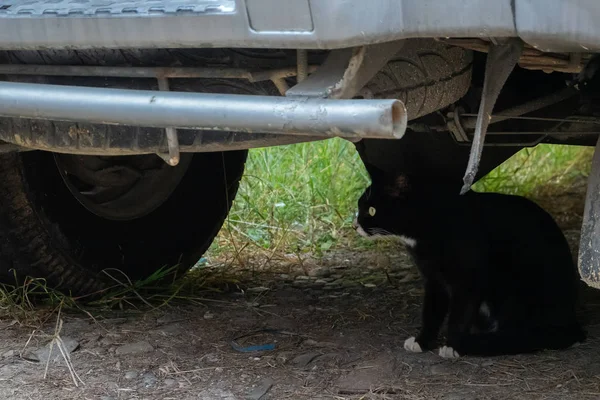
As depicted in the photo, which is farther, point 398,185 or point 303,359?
point 398,185

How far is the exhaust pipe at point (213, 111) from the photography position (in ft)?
4.50

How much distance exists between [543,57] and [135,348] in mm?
1515

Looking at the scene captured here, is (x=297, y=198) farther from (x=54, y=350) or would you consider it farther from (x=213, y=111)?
(x=213, y=111)

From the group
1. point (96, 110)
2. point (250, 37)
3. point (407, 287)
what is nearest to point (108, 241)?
point (407, 287)

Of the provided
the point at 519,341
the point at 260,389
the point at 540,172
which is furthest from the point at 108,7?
the point at 540,172

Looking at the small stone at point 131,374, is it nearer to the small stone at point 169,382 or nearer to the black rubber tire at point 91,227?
the small stone at point 169,382

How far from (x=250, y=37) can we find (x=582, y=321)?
75.7 inches

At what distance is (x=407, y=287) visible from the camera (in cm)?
338

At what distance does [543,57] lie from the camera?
1676 mm

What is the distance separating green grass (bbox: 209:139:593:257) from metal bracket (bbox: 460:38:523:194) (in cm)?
212

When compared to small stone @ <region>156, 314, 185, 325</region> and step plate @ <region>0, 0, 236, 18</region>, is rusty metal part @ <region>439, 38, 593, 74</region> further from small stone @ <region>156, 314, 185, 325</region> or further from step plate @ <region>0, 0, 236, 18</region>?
small stone @ <region>156, 314, 185, 325</region>

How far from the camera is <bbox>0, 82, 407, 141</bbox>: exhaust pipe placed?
1373mm

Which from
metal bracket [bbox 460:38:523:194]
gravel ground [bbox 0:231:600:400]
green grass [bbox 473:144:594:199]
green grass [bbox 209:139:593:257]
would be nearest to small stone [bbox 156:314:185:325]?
gravel ground [bbox 0:231:600:400]

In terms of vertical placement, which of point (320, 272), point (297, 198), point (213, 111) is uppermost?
point (213, 111)
